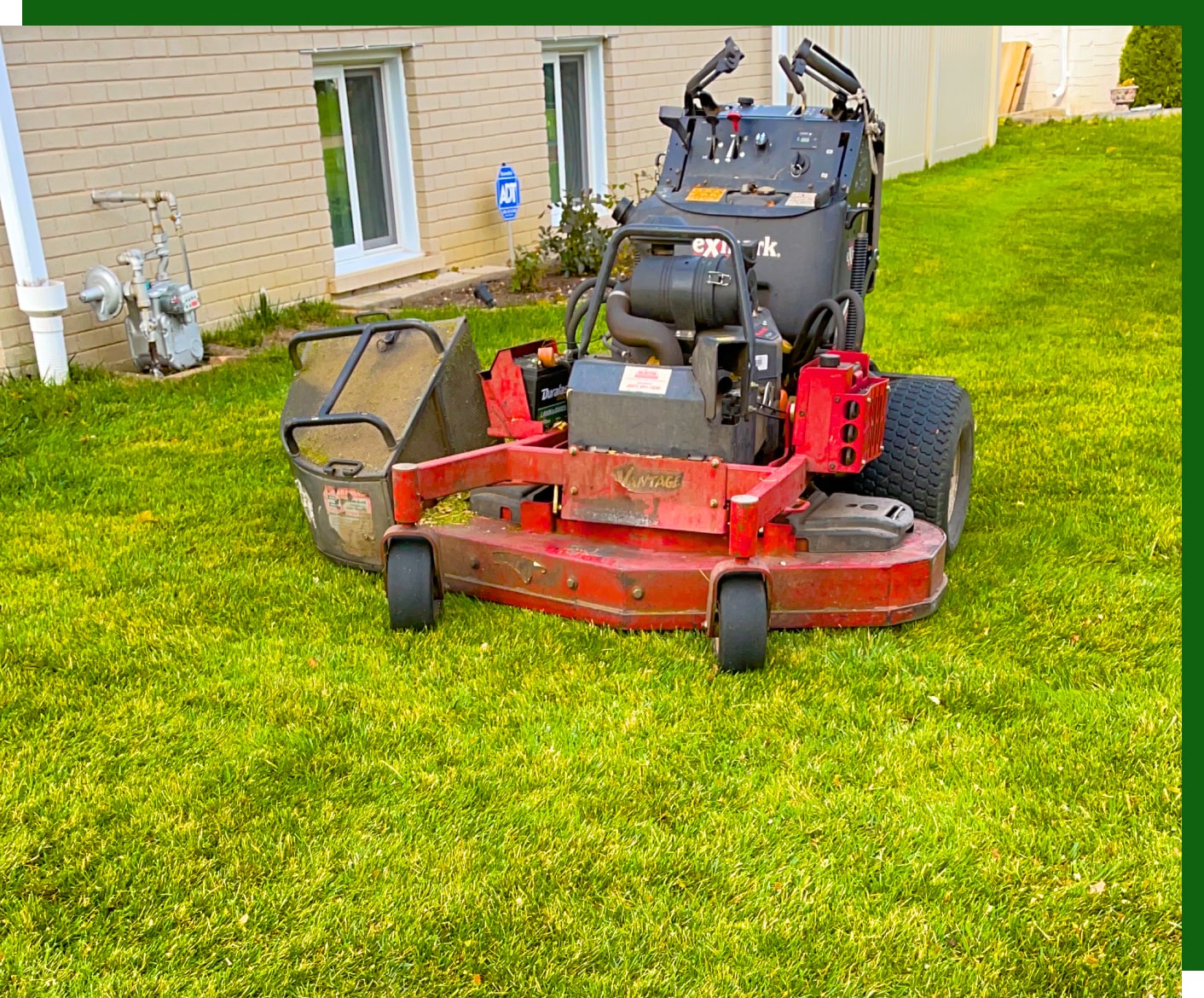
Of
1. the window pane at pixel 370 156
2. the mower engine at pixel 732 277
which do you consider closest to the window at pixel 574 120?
the window pane at pixel 370 156

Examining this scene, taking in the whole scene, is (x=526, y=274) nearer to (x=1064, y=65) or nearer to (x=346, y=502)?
(x=346, y=502)

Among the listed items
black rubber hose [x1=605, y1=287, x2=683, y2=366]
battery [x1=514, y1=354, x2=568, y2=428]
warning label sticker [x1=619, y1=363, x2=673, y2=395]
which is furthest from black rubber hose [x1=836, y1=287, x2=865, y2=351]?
battery [x1=514, y1=354, x2=568, y2=428]

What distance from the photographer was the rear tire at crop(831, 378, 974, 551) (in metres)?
5.04

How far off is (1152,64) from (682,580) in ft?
85.3

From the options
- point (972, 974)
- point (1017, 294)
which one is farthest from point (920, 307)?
point (972, 974)

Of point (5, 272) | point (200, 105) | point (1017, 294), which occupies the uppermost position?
point (200, 105)

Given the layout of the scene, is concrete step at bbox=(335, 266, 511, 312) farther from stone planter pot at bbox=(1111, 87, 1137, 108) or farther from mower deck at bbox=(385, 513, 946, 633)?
stone planter pot at bbox=(1111, 87, 1137, 108)

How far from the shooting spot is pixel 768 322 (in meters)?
4.81

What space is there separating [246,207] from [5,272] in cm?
195

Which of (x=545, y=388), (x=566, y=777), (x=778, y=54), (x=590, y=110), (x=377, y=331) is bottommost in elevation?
(x=566, y=777)

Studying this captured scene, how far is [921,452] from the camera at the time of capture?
16.6 feet

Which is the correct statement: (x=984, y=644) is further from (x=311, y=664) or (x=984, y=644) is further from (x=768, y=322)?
(x=311, y=664)

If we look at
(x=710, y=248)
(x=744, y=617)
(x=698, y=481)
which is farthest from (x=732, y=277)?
(x=744, y=617)

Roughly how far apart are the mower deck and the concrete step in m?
5.53
